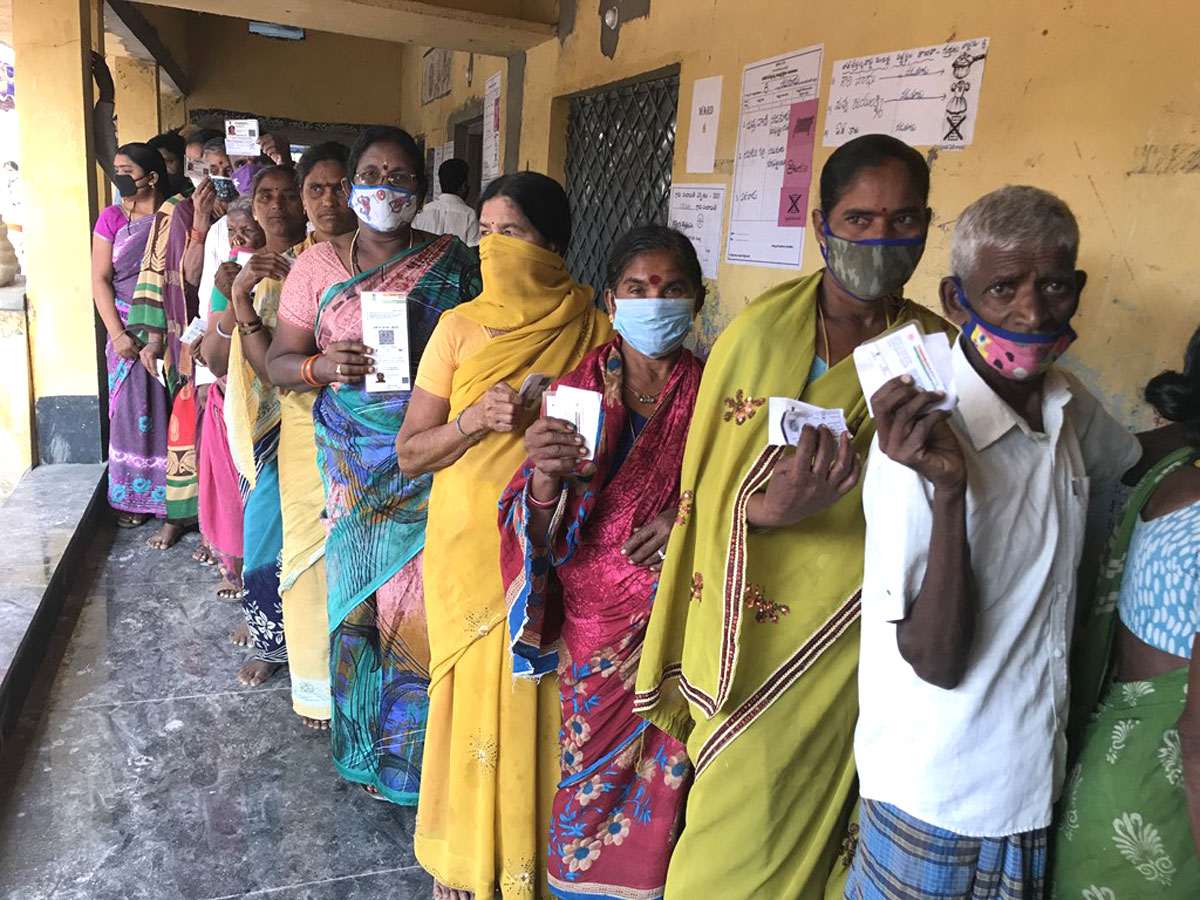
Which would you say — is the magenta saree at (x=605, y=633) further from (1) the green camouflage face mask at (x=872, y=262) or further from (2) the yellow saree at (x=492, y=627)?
(1) the green camouflage face mask at (x=872, y=262)

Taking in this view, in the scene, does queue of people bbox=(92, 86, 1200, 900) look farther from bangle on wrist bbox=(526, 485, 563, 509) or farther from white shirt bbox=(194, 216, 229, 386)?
white shirt bbox=(194, 216, 229, 386)

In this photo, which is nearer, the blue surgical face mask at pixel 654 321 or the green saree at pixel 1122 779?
the green saree at pixel 1122 779

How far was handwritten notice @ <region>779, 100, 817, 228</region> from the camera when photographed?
316 cm

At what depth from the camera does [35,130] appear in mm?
4855

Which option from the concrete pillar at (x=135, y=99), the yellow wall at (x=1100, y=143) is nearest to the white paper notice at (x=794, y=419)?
the yellow wall at (x=1100, y=143)

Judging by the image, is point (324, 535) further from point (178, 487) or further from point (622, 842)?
point (178, 487)

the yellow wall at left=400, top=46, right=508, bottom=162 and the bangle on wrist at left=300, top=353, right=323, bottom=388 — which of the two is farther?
the yellow wall at left=400, top=46, right=508, bottom=162

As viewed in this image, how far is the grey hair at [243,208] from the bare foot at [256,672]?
1657mm

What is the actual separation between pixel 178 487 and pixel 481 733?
3150 mm

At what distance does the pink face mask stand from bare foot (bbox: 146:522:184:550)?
14.3ft

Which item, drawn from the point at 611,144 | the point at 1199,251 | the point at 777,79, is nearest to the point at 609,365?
the point at 1199,251

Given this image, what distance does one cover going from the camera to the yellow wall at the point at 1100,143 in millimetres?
1939

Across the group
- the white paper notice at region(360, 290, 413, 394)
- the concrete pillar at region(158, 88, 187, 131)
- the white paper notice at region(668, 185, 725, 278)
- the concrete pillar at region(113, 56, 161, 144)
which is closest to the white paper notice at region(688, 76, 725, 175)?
the white paper notice at region(668, 185, 725, 278)

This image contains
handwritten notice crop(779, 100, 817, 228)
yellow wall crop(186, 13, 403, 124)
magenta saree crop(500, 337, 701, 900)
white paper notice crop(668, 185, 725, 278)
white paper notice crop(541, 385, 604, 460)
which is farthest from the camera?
yellow wall crop(186, 13, 403, 124)
